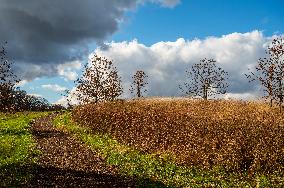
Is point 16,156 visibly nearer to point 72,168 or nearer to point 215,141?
point 72,168

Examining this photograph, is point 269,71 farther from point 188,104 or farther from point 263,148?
point 263,148

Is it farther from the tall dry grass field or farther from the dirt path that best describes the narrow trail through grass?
the tall dry grass field

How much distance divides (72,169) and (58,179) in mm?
2598

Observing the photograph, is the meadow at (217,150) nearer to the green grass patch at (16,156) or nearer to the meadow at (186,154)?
the meadow at (186,154)

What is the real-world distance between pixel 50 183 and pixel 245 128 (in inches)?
447

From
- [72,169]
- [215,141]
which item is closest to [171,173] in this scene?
[215,141]

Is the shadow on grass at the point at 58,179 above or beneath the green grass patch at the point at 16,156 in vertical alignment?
beneath

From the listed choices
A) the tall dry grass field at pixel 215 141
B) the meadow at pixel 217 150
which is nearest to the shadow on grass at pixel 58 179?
the meadow at pixel 217 150

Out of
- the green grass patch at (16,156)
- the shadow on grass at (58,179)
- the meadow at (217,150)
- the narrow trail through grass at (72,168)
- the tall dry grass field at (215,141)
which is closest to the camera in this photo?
the shadow on grass at (58,179)

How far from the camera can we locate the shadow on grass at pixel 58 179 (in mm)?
17000

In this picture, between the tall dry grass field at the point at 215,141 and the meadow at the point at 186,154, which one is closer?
the meadow at the point at 186,154

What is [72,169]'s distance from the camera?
67.1 feet

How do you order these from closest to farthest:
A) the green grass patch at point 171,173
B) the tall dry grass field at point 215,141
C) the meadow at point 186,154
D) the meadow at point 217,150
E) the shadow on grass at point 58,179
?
the shadow on grass at point 58,179, the green grass patch at point 171,173, the meadow at point 186,154, the meadow at point 217,150, the tall dry grass field at point 215,141

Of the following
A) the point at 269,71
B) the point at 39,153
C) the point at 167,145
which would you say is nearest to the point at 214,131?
the point at 167,145
